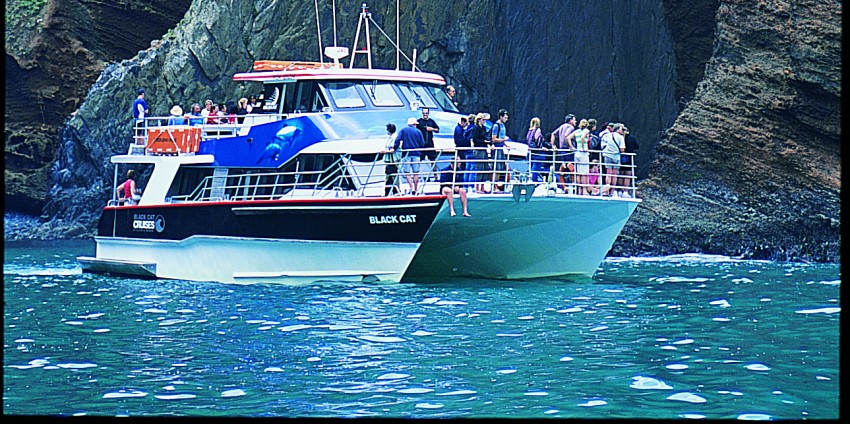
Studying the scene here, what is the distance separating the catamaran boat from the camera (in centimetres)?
2064

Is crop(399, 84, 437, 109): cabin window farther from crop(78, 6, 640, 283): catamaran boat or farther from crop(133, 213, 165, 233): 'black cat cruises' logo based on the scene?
crop(133, 213, 165, 233): 'black cat cruises' logo

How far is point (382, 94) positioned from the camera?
2352cm

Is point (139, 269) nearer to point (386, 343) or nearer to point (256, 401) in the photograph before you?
point (386, 343)

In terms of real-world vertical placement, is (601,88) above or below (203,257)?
above

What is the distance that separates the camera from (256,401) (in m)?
10.6

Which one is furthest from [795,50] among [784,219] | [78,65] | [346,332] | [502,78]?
[78,65]

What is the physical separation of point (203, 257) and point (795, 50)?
16033mm

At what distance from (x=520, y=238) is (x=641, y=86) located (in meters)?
18.4

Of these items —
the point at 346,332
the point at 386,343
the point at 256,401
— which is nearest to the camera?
the point at 256,401

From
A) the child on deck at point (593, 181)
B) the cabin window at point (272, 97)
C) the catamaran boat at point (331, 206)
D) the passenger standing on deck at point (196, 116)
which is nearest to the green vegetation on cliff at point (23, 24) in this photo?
the passenger standing on deck at point (196, 116)

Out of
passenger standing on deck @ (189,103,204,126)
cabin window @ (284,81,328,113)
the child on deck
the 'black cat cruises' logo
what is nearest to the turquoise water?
the child on deck

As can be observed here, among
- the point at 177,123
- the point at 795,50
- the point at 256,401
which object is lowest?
the point at 256,401

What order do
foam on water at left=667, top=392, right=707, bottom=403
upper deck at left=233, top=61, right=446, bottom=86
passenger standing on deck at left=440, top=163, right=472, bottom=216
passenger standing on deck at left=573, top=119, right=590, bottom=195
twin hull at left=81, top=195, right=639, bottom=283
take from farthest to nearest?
upper deck at left=233, top=61, right=446, bottom=86 → passenger standing on deck at left=573, top=119, right=590, bottom=195 → twin hull at left=81, top=195, right=639, bottom=283 → passenger standing on deck at left=440, top=163, right=472, bottom=216 → foam on water at left=667, top=392, right=707, bottom=403

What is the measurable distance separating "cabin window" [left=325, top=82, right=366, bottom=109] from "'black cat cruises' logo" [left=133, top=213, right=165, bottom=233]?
4.23 metres
